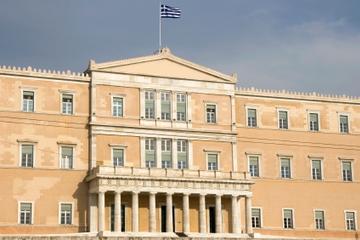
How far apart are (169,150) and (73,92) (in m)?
7.63

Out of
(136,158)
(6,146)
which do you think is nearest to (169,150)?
(136,158)

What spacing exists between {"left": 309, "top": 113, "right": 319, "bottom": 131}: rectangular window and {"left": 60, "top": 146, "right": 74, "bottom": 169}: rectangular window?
19.3m

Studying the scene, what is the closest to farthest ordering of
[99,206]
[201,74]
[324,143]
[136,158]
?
[99,206] → [136,158] → [201,74] → [324,143]

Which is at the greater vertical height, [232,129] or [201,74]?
[201,74]

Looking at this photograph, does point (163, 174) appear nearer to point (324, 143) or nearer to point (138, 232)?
point (138, 232)

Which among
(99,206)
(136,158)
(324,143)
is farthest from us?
(324,143)

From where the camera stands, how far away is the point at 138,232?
48500 millimetres

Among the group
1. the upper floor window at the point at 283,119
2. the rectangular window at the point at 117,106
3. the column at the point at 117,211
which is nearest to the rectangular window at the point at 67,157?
the rectangular window at the point at 117,106

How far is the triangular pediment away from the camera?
51.9 metres

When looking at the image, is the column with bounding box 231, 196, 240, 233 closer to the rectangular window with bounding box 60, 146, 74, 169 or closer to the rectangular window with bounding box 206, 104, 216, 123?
the rectangular window with bounding box 206, 104, 216, 123

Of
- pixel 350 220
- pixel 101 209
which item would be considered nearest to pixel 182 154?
pixel 101 209

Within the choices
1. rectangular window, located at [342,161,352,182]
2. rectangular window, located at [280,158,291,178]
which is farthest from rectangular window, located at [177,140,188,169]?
rectangular window, located at [342,161,352,182]

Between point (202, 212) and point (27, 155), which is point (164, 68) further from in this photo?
point (27, 155)

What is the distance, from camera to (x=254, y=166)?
182 ft
